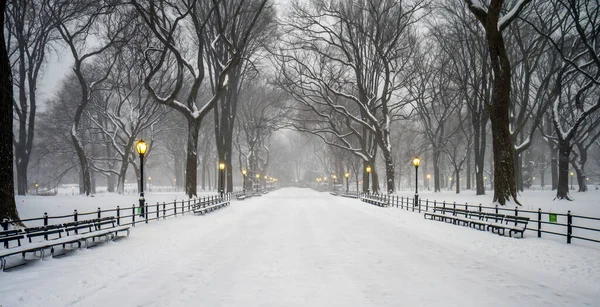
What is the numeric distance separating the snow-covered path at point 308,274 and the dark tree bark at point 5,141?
3506mm

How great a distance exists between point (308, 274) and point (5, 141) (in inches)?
417

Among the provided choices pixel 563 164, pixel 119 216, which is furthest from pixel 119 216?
pixel 563 164

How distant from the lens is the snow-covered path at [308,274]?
6035 mm

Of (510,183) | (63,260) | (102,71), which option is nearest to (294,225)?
(63,260)

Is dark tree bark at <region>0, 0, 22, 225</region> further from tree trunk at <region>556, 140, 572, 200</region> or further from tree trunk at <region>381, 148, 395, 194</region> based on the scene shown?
tree trunk at <region>556, 140, 572, 200</region>

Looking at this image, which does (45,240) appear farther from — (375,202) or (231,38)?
(375,202)

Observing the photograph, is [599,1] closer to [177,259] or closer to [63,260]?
[177,259]

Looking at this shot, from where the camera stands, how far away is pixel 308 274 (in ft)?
24.6

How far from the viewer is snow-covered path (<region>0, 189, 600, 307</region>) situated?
6.04 m

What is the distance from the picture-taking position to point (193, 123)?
24719mm

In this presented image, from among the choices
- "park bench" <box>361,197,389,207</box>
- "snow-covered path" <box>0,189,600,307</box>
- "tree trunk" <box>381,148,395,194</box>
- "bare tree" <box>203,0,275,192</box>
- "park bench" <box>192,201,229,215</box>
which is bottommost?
"park bench" <box>361,197,389,207</box>

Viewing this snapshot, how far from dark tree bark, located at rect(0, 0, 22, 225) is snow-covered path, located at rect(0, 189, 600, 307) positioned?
11.5 ft

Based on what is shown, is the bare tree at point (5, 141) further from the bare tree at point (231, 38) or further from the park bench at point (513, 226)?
the park bench at point (513, 226)

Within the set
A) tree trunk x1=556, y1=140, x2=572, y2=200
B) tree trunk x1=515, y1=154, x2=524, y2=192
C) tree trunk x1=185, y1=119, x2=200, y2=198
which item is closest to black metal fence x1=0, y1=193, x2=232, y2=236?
tree trunk x1=185, y1=119, x2=200, y2=198
